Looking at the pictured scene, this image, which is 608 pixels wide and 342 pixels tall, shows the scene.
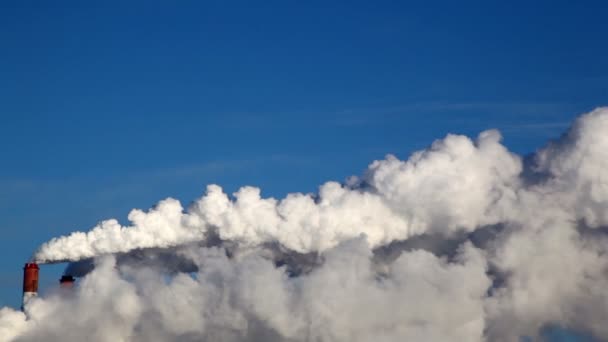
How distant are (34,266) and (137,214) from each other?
33.5 metres

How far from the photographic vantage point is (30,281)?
171500 mm

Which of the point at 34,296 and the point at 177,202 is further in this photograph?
the point at 34,296

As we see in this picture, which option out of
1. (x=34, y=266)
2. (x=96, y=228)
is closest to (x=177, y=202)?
(x=96, y=228)

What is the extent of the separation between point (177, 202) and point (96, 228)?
58.8 ft

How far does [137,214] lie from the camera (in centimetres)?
14788

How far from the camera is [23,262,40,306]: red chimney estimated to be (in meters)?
170

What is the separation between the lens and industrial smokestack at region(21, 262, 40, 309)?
170 metres

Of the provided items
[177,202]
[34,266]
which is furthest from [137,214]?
[34,266]

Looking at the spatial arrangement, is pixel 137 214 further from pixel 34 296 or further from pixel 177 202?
pixel 34 296

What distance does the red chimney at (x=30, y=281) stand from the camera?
170375 millimetres

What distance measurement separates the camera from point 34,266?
169750mm

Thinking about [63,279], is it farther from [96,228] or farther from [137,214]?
[137,214]

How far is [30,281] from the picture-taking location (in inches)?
6752

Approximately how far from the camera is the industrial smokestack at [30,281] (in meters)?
170
